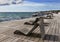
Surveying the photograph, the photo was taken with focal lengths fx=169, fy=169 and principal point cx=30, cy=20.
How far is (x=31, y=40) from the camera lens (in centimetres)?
434

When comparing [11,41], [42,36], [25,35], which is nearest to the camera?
[11,41]

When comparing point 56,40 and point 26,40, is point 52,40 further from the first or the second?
point 26,40

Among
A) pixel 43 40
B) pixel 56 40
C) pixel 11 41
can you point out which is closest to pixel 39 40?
pixel 43 40

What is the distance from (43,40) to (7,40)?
3.03 ft

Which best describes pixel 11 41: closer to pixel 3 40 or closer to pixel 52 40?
pixel 3 40

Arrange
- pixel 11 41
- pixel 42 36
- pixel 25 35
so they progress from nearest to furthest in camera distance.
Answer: pixel 11 41
pixel 42 36
pixel 25 35

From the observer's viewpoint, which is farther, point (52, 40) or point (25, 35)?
point (25, 35)

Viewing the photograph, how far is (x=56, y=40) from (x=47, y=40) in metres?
0.23

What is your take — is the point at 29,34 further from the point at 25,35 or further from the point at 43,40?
the point at 43,40

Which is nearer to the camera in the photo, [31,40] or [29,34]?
[31,40]

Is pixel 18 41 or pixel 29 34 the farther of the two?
pixel 29 34

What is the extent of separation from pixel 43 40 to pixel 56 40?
13.0 inches

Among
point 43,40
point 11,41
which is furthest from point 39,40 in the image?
point 11,41

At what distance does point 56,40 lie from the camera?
14.0ft
